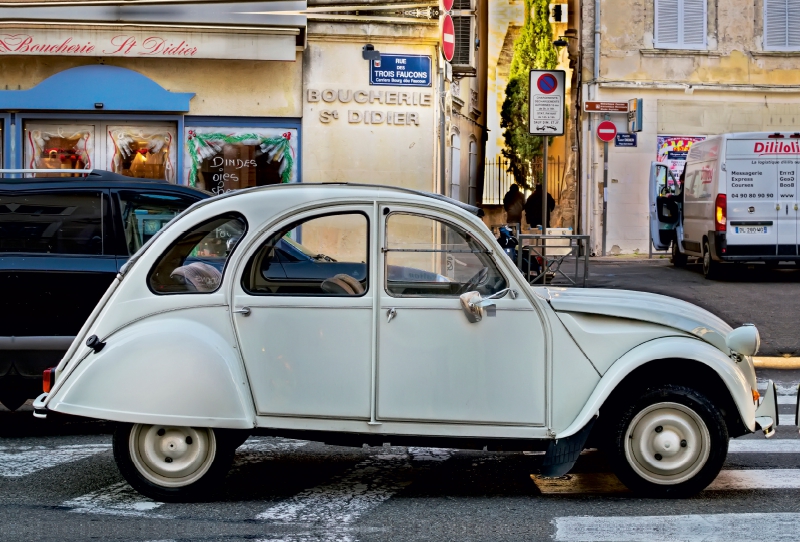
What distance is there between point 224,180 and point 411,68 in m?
3.42

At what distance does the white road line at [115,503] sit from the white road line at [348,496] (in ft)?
2.10

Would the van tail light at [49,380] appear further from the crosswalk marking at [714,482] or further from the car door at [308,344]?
the crosswalk marking at [714,482]

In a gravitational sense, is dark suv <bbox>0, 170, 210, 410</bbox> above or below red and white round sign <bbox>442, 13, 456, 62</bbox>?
below

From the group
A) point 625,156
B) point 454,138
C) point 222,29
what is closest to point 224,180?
point 222,29

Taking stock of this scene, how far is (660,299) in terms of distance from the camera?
606 centimetres

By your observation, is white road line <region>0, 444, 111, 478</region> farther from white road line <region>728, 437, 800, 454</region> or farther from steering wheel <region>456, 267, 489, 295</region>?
white road line <region>728, 437, 800, 454</region>

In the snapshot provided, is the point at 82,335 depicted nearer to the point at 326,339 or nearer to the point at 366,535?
the point at 326,339

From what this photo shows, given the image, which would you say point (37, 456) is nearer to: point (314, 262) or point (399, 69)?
point (314, 262)

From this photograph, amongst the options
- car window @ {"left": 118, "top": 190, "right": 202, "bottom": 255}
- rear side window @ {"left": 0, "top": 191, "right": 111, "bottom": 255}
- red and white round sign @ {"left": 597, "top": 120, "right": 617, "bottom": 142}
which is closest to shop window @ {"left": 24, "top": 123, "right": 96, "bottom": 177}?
car window @ {"left": 118, "top": 190, "right": 202, "bottom": 255}

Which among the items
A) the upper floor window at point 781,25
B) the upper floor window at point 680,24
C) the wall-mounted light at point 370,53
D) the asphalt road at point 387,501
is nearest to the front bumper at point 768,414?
the asphalt road at point 387,501

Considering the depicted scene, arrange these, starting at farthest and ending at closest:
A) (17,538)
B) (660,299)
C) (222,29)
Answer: (222,29) < (660,299) < (17,538)

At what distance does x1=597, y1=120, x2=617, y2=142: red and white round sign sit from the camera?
79.7 feet

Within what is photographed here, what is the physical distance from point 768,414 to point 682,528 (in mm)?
976

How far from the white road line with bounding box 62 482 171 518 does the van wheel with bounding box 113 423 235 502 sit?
9cm
